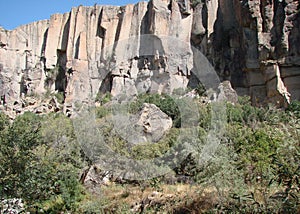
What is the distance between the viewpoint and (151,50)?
3130 centimetres

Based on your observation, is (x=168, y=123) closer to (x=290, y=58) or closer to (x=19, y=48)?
(x=290, y=58)

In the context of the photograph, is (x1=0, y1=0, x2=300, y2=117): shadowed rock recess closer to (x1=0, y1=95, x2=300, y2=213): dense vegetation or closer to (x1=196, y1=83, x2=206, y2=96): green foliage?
(x1=196, y1=83, x2=206, y2=96): green foliage

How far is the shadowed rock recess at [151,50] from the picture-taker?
2384 cm

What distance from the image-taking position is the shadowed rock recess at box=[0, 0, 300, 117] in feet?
78.2

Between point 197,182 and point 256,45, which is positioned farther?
point 256,45

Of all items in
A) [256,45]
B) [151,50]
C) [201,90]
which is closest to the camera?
[256,45]

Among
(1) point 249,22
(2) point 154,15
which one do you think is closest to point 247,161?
(1) point 249,22

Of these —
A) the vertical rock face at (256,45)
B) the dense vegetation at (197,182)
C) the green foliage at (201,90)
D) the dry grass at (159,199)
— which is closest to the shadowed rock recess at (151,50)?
the vertical rock face at (256,45)

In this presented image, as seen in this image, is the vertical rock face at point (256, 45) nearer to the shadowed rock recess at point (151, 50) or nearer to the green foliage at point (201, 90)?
the shadowed rock recess at point (151, 50)

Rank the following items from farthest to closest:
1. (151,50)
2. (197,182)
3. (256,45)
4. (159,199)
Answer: (151,50) → (256,45) → (159,199) → (197,182)

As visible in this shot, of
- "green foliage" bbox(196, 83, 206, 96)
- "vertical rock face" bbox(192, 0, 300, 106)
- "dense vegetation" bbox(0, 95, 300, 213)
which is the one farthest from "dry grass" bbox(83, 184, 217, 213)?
"green foliage" bbox(196, 83, 206, 96)

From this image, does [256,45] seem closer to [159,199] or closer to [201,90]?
[201,90]

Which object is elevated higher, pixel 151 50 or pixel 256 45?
pixel 151 50

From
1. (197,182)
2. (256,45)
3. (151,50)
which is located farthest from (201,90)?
(197,182)
